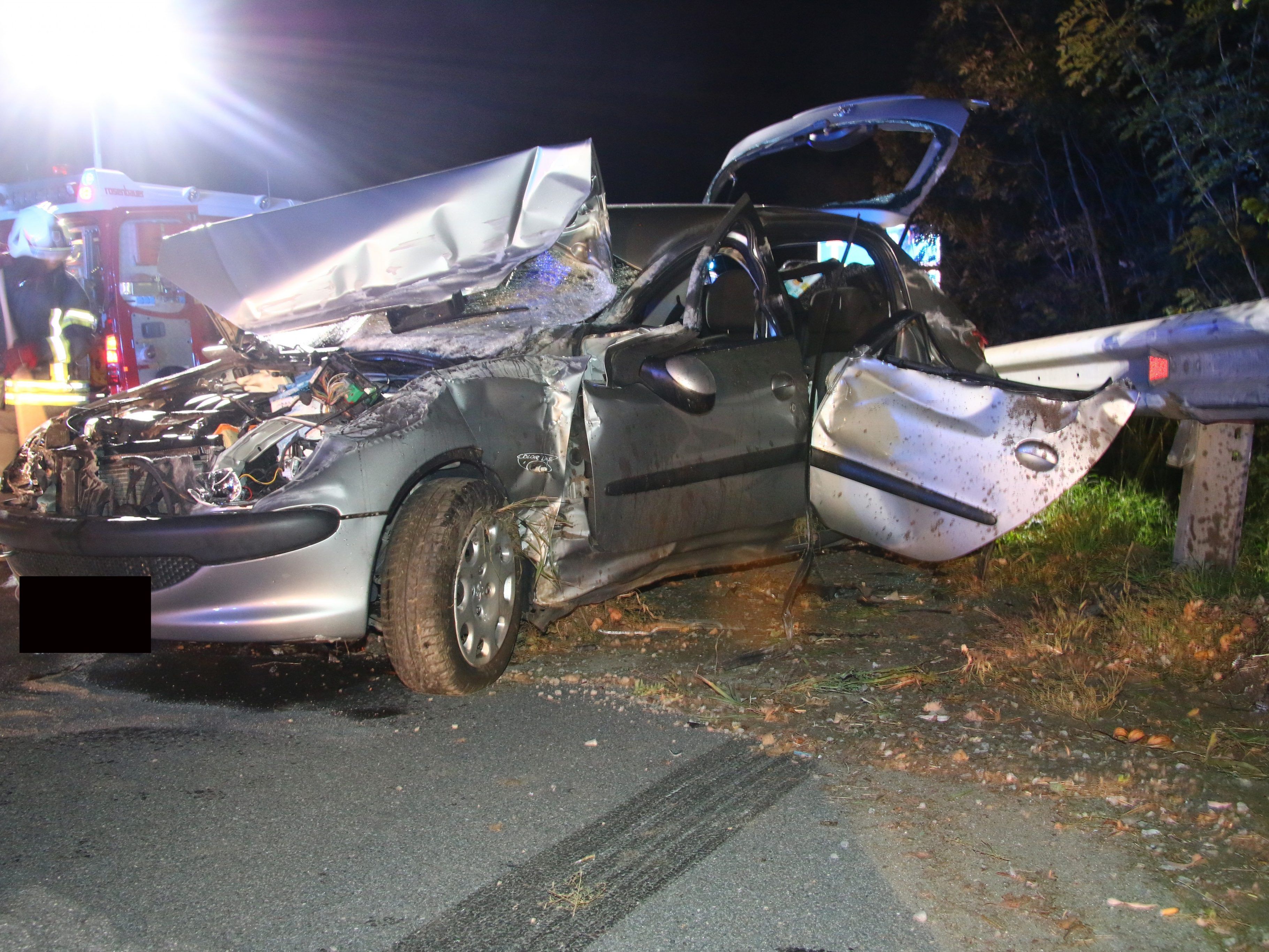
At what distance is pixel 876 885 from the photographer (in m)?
2.45

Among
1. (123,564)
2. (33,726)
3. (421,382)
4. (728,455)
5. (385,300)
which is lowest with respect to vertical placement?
(33,726)

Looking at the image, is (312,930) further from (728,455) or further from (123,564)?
(728,455)

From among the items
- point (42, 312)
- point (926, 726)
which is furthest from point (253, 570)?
point (42, 312)

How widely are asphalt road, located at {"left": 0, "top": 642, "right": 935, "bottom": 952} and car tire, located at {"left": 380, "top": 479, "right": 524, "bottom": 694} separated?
145 millimetres

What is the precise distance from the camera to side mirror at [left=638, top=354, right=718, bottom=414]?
12.9ft

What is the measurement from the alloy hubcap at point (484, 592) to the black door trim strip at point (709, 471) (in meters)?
0.43

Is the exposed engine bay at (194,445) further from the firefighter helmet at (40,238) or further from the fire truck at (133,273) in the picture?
the fire truck at (133,273)

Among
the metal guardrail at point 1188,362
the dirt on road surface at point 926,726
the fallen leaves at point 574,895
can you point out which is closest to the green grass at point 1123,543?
the dirt on road surface at point 926,726

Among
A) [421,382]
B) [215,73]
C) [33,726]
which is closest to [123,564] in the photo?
[33,726]

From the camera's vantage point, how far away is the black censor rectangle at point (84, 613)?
11.3 ft

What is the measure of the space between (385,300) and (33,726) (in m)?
1.87

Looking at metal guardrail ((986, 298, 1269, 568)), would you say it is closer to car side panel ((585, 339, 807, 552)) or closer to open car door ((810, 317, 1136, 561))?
open car door ((810, 317, 1136, 561))

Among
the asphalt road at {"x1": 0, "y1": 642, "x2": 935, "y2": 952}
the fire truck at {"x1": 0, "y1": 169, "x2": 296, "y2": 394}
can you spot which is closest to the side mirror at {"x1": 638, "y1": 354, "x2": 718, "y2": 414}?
the asphalt road at {"x1": 0, "y1": 642, "x2": 935, "y2": 952}

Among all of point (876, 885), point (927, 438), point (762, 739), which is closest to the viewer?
point (876, 885)
